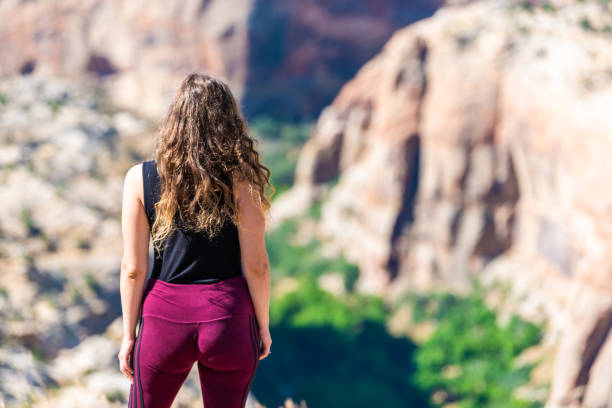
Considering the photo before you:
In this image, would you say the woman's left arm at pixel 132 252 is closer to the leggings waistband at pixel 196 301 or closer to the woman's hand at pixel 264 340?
the leggings waistband at pixel 196 301

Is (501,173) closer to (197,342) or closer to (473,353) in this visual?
(473,353)

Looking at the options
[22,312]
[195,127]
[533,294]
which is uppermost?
[195,127]

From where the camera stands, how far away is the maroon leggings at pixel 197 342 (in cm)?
243

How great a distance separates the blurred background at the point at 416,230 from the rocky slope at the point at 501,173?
51mm

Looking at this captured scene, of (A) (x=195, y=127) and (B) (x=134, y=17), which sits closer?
Answer: (A) (x=195, y=127)

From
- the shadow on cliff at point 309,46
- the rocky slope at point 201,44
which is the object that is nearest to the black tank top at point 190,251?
the shadow on cliff at point 309,46

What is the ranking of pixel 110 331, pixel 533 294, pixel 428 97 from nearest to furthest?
pixel 110 331, pixel 533 294, pixel 428 97

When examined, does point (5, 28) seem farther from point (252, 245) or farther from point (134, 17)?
point (252, 245)

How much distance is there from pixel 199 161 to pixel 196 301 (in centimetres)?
62

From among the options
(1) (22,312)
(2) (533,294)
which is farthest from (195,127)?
(2) (533,294)

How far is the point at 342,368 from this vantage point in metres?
15.1

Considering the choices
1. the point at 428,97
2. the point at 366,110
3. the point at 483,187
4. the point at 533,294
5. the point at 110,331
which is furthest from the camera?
the point at 366,110

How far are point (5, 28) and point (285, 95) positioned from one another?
15.1 metres

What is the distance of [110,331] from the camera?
522 inches
